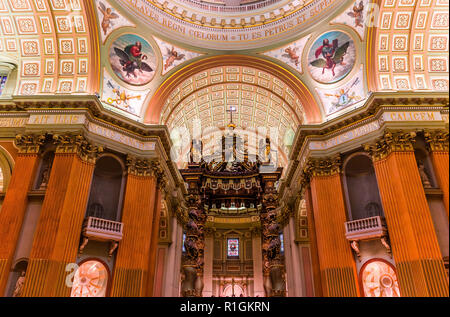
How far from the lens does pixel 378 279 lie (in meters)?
12.4

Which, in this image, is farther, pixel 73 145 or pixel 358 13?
pixel 358 13

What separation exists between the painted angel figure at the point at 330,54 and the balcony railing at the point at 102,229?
41.3 feet

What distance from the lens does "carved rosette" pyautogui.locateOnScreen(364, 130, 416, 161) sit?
12.4 meters

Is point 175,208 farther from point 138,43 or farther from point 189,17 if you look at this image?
point 189,17

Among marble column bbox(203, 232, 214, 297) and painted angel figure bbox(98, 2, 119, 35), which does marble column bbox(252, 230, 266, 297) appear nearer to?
marble column bbox(203, 232, 214, 297)

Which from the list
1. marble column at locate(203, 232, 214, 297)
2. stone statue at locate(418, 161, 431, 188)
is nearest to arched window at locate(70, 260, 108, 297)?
stone statue at locate(418, 161, 431, 188)

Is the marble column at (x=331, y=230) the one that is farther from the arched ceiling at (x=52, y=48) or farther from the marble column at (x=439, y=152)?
the arched ceiling at (x=52, y=48)

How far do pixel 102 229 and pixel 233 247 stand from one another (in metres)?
16.4

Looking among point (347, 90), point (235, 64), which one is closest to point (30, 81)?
point (235, 64)

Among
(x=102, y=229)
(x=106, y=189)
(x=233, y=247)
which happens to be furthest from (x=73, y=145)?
(x=233, y=247)

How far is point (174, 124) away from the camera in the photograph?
65.3 ft

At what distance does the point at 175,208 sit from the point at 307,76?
11562 mm

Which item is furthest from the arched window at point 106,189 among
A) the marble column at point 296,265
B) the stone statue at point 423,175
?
the stone statue at point 423,175

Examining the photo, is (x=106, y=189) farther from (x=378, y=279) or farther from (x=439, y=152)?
(x=439, y=152)
